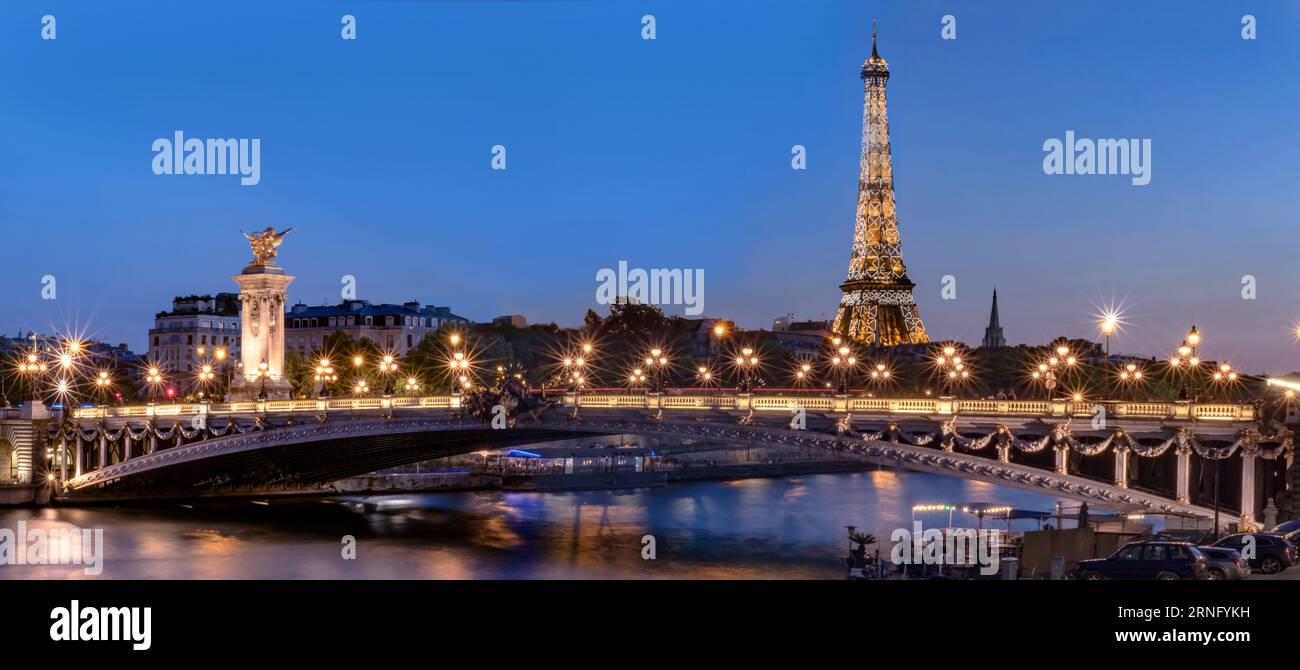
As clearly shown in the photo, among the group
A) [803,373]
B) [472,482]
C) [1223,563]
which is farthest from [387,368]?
[1223,563]

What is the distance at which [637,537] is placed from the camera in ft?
148

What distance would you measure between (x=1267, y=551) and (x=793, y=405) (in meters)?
12.8

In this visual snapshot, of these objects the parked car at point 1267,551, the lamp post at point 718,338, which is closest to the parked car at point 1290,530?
the parked car at point 1267,551

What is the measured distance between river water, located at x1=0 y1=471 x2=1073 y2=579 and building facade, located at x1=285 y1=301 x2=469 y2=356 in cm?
4835

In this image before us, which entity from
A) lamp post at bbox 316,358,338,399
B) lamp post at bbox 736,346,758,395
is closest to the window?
lamp post at bbox 736,346,758,395

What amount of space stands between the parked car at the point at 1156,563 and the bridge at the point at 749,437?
129 inches

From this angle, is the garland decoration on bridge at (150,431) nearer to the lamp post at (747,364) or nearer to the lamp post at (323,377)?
the lamp post at (323,377)

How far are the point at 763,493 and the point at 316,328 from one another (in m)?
59.4

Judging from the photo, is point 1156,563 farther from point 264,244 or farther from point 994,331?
point 994,331

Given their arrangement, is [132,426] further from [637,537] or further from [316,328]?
[316,328]

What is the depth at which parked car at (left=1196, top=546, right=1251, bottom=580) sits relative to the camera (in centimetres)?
2397

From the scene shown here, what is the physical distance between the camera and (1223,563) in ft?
79.3

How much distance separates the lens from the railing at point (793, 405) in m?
29.1
